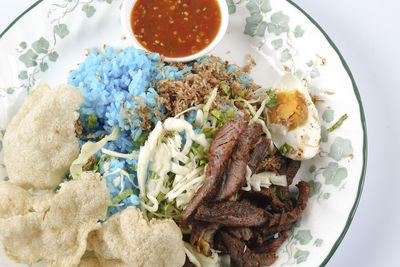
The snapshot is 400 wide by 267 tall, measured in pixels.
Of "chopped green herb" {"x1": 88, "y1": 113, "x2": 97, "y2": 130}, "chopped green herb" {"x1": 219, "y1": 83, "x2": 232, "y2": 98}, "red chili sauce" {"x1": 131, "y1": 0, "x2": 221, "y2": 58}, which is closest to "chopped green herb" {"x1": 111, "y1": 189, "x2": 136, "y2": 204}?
"chopped green herb" {"x1": 88, "y1": 113, "x2": 97, "y2": 130}

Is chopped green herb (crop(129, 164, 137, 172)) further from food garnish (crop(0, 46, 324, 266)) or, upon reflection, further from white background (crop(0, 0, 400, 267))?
white background (crop(0, 0, 400, 267))

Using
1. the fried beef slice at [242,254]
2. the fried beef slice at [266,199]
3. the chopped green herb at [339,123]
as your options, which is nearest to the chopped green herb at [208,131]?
the fried beef slice at [266,199]

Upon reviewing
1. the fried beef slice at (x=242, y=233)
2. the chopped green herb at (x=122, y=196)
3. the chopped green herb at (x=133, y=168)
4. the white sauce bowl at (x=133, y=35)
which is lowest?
the fried beef slice at (x=242, y=233)

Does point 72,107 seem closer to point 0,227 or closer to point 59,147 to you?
point 59,147

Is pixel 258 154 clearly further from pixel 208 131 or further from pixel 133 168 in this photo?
pixel 133 168

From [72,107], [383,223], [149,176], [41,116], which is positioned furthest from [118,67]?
[383,223]

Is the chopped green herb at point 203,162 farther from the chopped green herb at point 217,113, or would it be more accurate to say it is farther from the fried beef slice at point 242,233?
the fried beef slice at point 242,233
